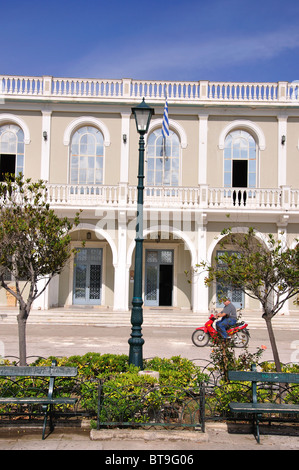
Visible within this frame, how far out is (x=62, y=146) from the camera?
20.1 metres

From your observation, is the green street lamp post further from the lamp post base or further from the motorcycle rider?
the motorcycle rider

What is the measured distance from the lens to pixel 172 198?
18.8 meters

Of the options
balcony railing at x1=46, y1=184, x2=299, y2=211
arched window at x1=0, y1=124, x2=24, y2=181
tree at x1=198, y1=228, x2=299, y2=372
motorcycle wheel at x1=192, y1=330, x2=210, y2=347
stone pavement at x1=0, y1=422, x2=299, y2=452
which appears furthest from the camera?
arched window at x1=0, y1=124, x2=24, y2=181

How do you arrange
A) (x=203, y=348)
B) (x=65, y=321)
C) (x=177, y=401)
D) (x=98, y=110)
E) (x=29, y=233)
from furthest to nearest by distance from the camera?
(x=98, y=110), (x=65, y=321), (x=203, y=348), (x=29, y=233), (x=177, y=401)

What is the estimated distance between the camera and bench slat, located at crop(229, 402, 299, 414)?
560 cm

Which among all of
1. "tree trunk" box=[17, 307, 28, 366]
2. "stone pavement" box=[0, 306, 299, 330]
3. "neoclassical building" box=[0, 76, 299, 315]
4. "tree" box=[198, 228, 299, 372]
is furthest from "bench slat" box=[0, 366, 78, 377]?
"neoclassical building" box=[0, 76, 299, 315]

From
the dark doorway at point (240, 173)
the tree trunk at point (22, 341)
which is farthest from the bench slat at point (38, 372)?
the dark doorway at point (240, 173)

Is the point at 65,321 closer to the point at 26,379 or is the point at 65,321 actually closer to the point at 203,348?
the point at 203,348

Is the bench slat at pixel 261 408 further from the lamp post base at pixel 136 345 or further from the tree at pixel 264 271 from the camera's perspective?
the lamp post base at pixel 136 345

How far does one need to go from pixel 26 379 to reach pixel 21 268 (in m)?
1.83

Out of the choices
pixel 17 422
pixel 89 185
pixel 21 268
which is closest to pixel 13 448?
pixel 17 422

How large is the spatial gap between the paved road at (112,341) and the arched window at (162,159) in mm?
6773

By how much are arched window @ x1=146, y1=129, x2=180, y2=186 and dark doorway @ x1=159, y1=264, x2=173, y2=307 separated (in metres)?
3.87
